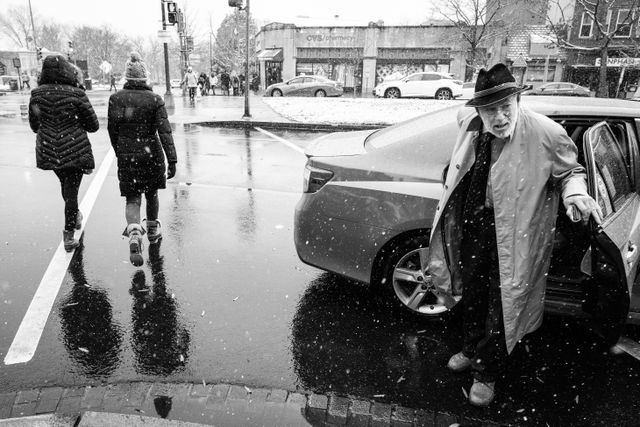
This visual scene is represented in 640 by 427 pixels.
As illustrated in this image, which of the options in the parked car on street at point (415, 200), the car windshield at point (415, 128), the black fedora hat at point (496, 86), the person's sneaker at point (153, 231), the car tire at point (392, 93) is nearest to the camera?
the black fedora hat at point (496, 86)

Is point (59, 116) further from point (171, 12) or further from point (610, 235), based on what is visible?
point (171, 12)

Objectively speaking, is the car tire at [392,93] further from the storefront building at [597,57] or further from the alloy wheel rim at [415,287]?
the alloy wheel rim at [415,287]

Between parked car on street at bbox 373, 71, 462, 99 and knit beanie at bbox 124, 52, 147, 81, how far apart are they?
78.6 feet

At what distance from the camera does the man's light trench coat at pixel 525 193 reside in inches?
92.0

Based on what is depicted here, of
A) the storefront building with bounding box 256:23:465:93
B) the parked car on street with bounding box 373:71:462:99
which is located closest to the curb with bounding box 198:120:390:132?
the parked car on street with bounding box 373:71:462:99

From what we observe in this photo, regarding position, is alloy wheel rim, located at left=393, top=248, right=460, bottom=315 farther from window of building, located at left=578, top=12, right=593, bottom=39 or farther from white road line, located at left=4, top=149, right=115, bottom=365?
window of building, located at left=578, top=12, right=593, bottom=39

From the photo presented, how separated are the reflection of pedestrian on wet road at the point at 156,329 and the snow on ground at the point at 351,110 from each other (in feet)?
39.1

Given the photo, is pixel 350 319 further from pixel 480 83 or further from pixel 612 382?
pixel 480 83

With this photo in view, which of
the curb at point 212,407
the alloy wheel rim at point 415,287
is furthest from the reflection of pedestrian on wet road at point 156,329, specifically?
the alloy wheel rim at point 415,287

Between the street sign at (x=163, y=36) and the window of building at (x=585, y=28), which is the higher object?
the window of building at (x=585, y=28)

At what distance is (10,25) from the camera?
90688mm

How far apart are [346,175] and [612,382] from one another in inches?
81.9

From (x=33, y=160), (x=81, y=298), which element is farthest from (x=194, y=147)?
(x=81, y=298)

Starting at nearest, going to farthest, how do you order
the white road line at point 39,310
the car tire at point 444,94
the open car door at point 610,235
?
the open car door at point 610,235, the white road line at point 39,310, the car tire at point 444,94
